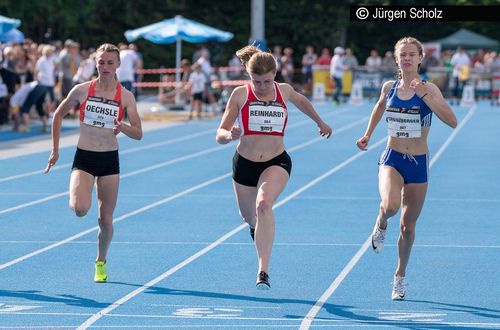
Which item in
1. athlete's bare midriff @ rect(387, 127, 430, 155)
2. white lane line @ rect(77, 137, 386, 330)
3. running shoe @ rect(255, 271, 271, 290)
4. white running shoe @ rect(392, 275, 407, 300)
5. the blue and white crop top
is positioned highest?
the blue and white crop top

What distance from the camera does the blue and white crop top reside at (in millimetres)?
8898

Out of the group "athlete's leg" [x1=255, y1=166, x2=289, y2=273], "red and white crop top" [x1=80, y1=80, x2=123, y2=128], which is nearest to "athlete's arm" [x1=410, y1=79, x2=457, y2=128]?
"athlete's leg" [x1=255, y1=166, x2=289, y2=273]

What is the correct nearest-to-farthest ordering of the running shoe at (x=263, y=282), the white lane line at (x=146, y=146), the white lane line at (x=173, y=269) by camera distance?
the white lane line at (x=173, y=269)
the running shoe at (x=263, y=282)
the white lane line at (x=146, y=146)

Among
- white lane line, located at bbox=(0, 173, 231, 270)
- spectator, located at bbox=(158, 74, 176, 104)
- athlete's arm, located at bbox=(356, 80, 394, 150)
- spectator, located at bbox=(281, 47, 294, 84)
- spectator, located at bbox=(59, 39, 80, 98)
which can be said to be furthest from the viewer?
spectator, located at bbox=(281, 47, 294, 84)

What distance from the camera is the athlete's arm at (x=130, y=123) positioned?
9.41 metres

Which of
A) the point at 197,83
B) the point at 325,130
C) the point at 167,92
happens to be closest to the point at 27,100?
the point at 197,83

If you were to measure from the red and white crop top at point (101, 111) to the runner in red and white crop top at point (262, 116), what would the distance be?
3.33ft

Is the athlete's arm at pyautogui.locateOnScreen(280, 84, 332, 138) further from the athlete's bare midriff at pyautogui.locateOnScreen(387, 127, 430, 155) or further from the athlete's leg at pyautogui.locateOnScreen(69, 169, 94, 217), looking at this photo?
the athlete's leg at pyautogui.locateOnScreen(69, 169, 94, 217)

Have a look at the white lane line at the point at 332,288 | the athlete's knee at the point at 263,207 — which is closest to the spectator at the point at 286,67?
the white lane line at the point at 332,288

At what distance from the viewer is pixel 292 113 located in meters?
38.5

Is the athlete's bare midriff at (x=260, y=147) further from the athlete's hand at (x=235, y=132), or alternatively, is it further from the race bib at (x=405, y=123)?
the race bib at (x=405, y=123)

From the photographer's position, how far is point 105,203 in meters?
9.73

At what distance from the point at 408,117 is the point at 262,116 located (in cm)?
101

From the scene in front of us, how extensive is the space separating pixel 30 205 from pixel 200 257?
461 cm
